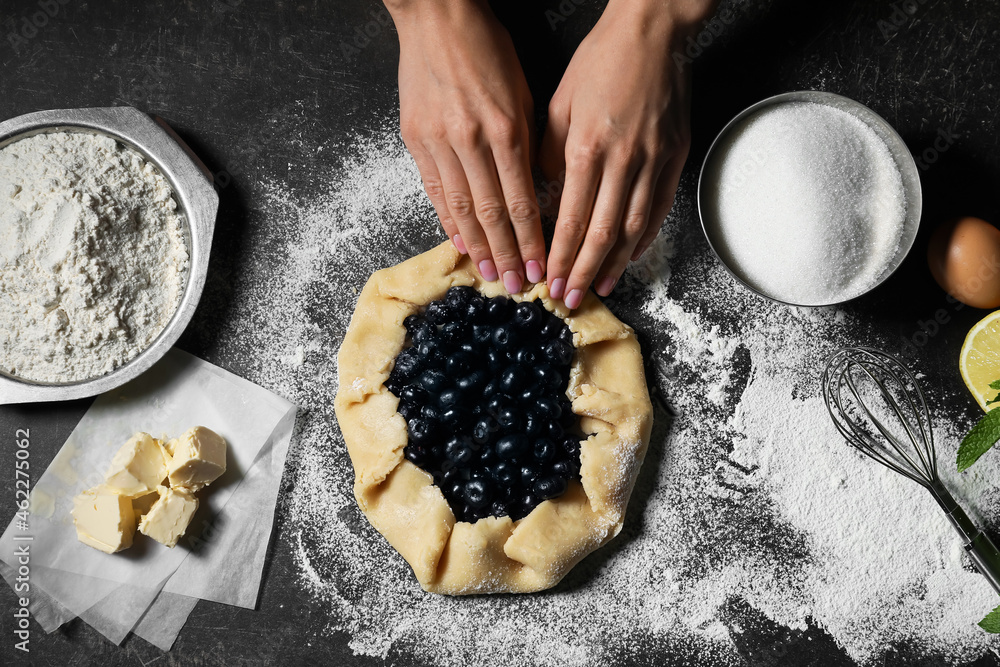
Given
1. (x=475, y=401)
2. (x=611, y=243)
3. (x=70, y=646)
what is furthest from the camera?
(x=70, y=646)

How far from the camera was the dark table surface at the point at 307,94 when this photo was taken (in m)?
1.56

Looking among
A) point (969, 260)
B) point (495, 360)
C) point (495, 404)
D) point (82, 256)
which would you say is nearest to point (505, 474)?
point (495, 404)

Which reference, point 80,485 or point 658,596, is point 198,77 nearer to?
point 80,485

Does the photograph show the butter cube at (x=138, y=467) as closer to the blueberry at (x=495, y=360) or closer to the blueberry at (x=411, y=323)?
the blueberry at (x=411, y=323)

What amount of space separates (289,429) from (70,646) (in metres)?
0.78

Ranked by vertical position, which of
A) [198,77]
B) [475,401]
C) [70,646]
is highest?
[198,77]

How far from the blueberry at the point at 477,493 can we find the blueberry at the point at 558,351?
336 mm

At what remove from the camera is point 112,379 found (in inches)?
57.4

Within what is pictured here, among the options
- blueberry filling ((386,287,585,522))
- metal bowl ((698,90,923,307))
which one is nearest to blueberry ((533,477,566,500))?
blueberry filling ((386,287,585,522))

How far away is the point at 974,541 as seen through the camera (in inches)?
56.7

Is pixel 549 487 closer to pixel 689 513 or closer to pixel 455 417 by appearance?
pixel 455 417

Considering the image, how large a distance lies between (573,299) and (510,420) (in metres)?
0.32

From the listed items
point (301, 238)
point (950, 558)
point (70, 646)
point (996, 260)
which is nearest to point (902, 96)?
point (996, 260)

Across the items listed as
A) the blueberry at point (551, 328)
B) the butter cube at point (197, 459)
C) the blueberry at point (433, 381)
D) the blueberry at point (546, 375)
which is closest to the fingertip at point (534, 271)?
the blueberry at point (551, 328)
